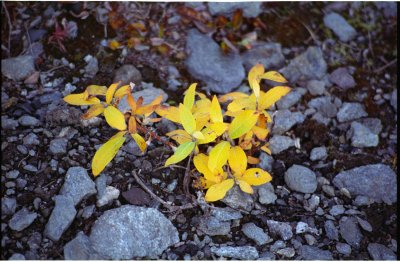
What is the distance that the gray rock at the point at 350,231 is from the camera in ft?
8.35

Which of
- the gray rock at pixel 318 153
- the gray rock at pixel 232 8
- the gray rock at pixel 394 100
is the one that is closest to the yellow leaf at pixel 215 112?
the gray rock at pixel 318 153

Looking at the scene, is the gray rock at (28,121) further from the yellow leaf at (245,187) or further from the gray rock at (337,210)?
the gray rock at (337,210)

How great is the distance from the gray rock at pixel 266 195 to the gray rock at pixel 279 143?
277 millimetres

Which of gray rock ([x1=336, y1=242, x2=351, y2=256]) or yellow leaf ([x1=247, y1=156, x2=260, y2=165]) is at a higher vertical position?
yellow leaf ([x1=247, y1=156, x2=260, y2=165])

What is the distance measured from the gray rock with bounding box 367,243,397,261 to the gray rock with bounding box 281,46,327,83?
4.01 ft

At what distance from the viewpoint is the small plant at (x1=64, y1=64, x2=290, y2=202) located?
2.28 metres

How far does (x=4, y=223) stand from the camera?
2.34m

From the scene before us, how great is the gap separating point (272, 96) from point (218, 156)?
1.41ft

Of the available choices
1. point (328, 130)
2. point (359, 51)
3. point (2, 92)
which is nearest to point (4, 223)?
point (2, 92)

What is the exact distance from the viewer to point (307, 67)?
10.8 feet

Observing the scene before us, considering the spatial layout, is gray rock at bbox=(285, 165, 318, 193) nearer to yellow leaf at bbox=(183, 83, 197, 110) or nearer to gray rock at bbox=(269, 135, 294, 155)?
gray rock at bbox=(269, 135, 294, 155)

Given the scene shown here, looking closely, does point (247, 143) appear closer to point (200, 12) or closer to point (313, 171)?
point (313, 171)

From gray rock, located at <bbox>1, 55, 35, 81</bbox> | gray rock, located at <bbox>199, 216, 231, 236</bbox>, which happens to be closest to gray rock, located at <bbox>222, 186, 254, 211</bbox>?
gray rock, located at <bbox>199, 216, 231, 236</bbox>

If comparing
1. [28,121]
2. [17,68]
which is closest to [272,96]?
[28,121]
